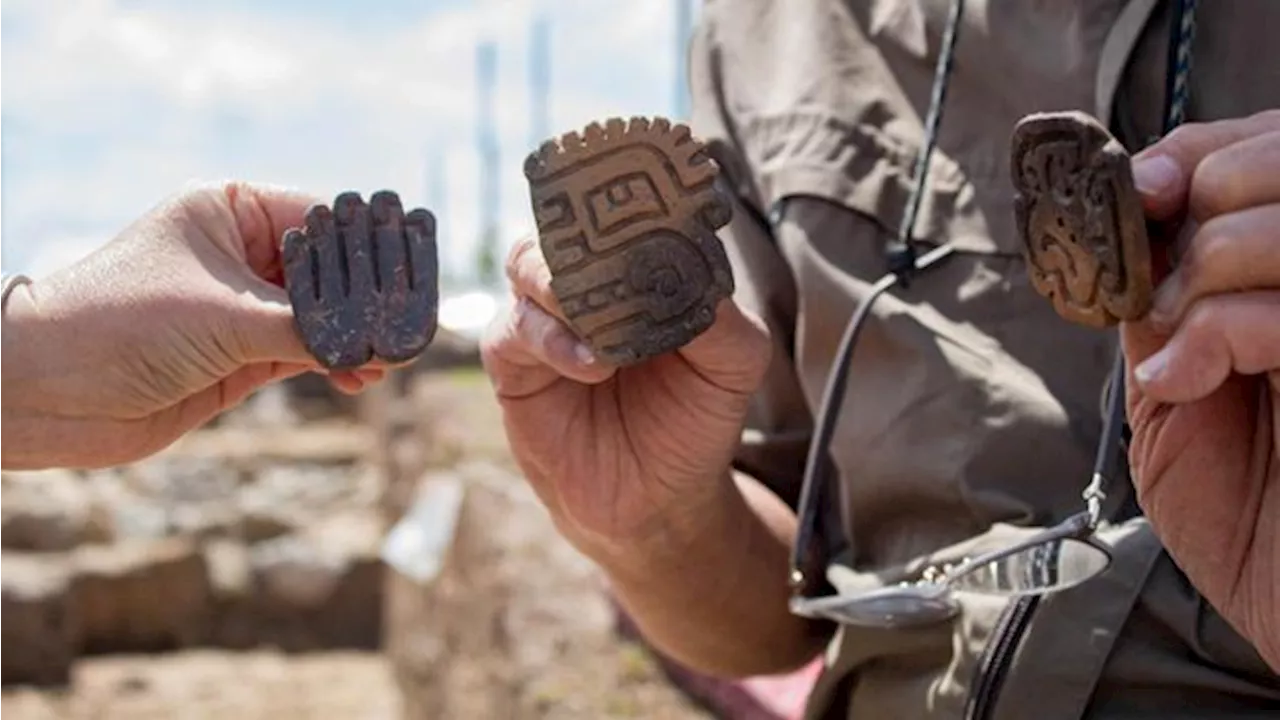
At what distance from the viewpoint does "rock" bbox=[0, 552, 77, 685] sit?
24.3 ft

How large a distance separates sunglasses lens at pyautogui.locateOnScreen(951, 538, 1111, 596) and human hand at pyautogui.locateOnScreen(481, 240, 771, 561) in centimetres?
24

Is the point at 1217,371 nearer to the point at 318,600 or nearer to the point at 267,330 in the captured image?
the point at 267,330

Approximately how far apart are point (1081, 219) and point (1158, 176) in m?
0.05

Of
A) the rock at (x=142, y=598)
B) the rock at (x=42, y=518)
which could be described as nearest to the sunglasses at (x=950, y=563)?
the rock at (x=142, y=598)

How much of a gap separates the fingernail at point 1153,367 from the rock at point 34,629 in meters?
6.96

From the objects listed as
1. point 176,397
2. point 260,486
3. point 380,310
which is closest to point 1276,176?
point 380,310

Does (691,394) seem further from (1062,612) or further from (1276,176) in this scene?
(1276,176)

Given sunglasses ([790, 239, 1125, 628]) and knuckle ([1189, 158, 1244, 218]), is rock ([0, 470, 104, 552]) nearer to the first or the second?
sunglasses ([790, 239, 1125, 628])

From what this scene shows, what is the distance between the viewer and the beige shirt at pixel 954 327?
4.29 feet

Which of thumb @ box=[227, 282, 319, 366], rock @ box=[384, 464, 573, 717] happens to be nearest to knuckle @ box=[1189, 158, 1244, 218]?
thumb @ box=[227, 282, 319, 366]

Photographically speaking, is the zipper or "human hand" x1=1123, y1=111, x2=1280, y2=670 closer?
"human hand" x1=1123, y1=111, x2=1280, y2=670

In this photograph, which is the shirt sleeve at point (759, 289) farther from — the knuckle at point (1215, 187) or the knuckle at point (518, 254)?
the knuckle at point (1215, 187)

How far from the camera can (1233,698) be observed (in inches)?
49.9

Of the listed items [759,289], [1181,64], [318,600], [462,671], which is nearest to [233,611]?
[318,600]
